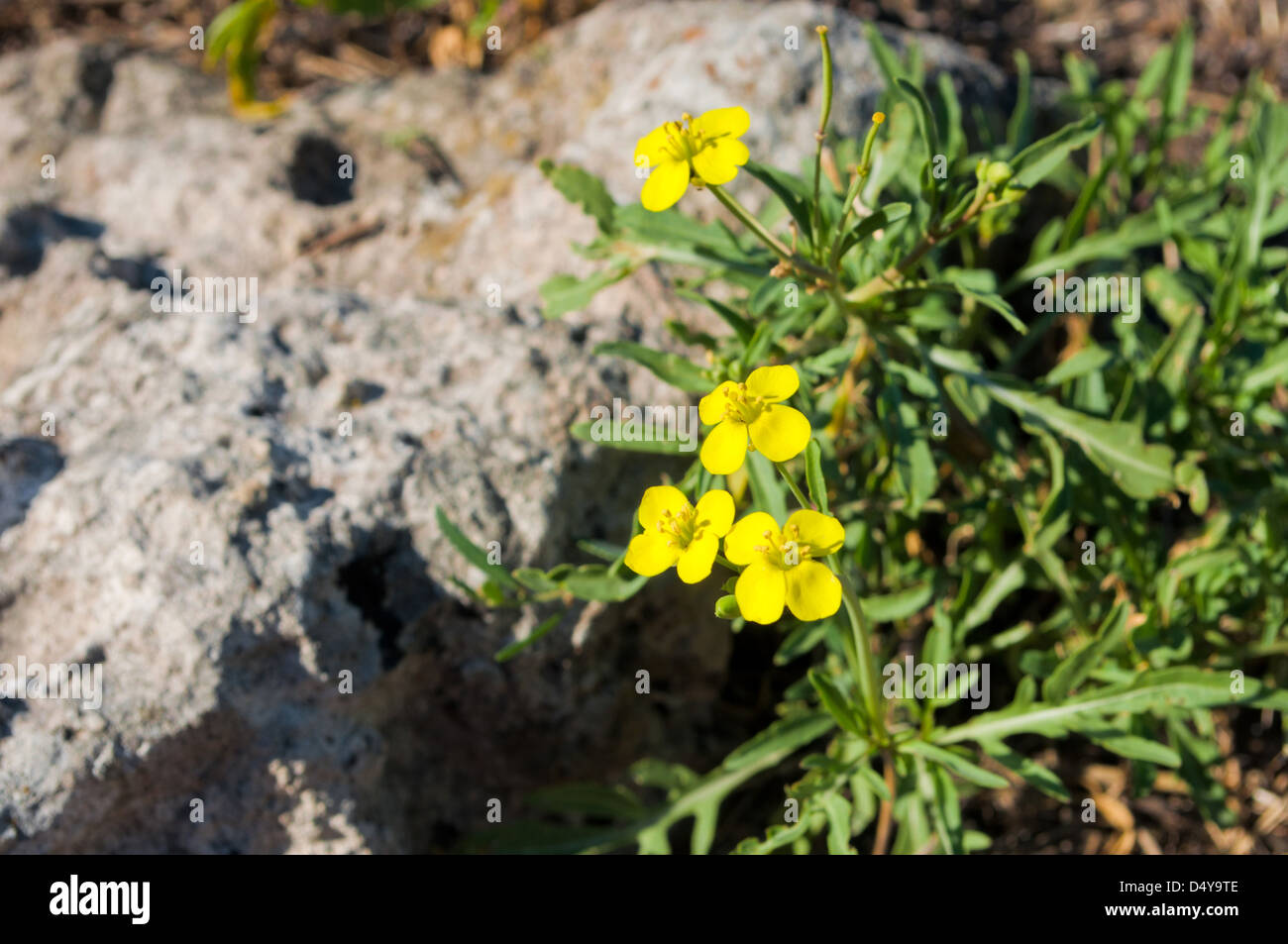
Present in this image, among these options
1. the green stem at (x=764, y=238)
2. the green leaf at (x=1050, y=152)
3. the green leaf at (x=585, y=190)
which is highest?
the green leaf at (x=585, y=190)

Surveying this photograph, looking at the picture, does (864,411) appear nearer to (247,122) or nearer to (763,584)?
(763,584)

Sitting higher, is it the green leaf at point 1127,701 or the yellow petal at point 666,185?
the yellow petal at point 666,185

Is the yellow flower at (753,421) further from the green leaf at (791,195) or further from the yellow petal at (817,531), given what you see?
the green leaf at (791,195)

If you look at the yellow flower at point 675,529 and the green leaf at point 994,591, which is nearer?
the yellow flower at point 675,529

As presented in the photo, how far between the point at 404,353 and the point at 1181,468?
81.8 inches

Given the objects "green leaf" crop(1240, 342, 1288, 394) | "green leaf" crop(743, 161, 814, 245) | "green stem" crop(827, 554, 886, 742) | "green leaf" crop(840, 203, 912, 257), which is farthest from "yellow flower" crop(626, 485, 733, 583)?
"green leaf" crop(1240, 342, 1288, 394)

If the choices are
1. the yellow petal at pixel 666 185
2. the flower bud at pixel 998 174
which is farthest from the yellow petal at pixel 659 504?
the flower bud at pixel 998 174

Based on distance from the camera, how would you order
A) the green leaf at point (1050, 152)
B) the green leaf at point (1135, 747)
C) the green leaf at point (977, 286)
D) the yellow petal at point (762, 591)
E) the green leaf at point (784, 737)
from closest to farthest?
the yellow petal at point (762, 591)
the green leaf at point (977, 286)
the green leaf at point (1050, 152)
the green leaf at point (1135, 747)
the green leaf at point (784, 737)

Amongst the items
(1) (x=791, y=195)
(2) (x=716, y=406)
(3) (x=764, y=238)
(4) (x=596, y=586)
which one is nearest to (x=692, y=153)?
(3) (x=764, y=238)

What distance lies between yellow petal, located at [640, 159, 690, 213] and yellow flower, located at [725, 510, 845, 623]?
0.62 metres

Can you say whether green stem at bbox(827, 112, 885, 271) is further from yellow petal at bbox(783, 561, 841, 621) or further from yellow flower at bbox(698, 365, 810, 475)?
yellow petal at bbox(783, 561, 841, 621)

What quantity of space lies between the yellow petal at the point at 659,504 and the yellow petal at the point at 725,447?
8 cm

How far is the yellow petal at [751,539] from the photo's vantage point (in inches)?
68.1
